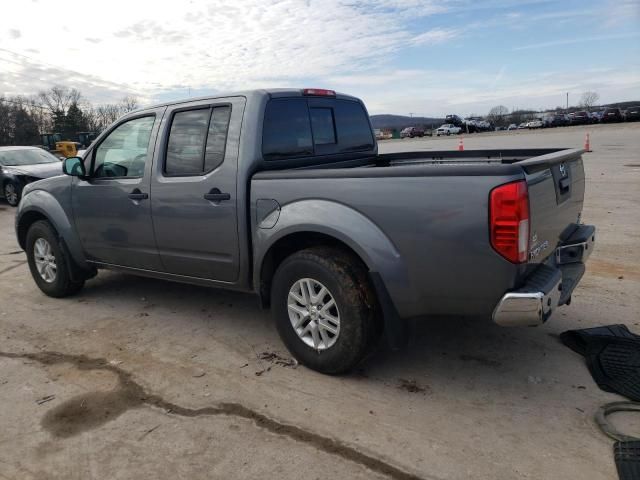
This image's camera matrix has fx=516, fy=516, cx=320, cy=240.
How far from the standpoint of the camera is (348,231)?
10.6 ft

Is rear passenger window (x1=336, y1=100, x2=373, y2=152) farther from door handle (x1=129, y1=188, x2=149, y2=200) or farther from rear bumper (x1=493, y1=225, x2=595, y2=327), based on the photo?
rear bumper (x1=493, y1=225, x2=595, y2=327)

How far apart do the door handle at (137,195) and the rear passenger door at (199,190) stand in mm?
112

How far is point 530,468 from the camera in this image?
2.54 meters

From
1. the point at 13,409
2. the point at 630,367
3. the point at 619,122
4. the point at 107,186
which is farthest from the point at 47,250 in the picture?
the point at 619,122

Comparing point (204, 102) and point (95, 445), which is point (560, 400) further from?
point (204, 102)

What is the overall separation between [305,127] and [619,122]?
54333mm

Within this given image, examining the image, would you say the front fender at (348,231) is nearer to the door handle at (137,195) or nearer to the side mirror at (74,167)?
the door handle at (137,195)

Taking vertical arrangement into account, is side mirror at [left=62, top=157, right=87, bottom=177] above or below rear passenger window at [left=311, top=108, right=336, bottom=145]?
below

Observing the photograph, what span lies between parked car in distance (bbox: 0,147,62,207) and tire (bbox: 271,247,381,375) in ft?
38.2

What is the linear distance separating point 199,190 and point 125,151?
1.16 m

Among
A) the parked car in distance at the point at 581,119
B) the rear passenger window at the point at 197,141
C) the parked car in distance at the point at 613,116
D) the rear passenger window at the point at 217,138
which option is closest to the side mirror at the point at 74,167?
the rear passenger window at the point at 197,141

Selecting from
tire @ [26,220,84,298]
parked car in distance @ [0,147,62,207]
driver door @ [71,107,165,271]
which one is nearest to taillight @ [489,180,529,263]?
driver door @ [71,107,165,271]

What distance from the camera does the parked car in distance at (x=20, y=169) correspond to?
13.5 m

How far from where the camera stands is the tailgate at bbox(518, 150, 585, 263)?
2.92 metres
